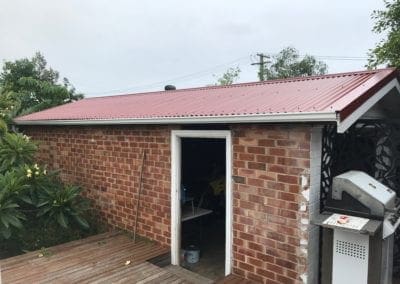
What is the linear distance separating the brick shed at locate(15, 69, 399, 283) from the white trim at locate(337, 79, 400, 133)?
0.01 m

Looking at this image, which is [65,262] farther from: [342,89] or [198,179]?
[342,89]

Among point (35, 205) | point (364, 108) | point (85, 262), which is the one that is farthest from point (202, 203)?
point (364, 108)

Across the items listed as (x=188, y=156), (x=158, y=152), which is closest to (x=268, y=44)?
(x=188, y=156)

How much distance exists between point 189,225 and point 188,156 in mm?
1566

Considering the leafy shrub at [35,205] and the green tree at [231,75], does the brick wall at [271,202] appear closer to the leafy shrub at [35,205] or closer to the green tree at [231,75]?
the leafy shrub at [35,205]

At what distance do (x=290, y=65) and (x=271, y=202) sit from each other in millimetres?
27788

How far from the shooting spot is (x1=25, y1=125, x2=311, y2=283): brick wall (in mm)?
4030

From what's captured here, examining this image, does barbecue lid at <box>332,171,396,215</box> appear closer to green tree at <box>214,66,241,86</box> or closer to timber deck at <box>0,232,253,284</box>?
timber deck at <box>0,232,253,284</box>

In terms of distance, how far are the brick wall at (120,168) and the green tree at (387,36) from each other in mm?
10175

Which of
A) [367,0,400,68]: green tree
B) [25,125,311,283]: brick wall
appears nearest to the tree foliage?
[25,125,311,283]: brick wall

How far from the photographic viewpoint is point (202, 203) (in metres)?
7.74

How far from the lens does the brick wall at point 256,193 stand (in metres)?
4.03

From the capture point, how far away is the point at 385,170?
18.3 feet

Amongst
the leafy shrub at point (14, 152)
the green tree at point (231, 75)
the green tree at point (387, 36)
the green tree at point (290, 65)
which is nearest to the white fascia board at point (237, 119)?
the leafy shrub at point (14, 152)
